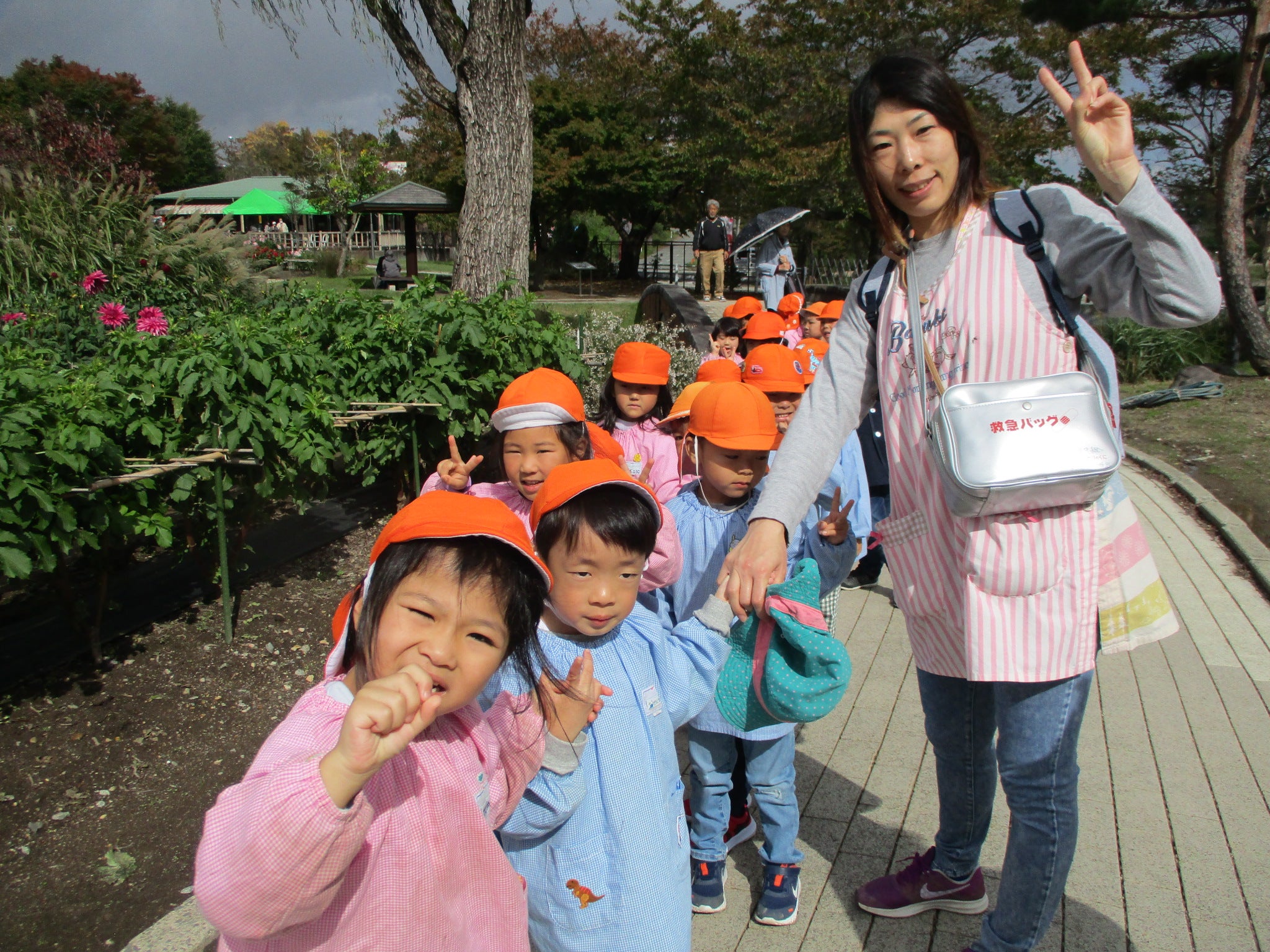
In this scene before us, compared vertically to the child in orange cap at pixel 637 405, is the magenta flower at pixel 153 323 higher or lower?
higher

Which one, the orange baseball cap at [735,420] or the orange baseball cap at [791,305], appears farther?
the orange baseball cap at [791,305]

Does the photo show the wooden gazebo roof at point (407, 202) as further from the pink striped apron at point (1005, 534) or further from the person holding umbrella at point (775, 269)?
the pink striped apron at point (1005, 534)

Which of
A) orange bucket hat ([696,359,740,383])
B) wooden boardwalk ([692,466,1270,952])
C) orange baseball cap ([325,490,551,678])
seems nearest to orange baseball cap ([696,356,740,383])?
orange bucket hat ([696,359,740,383])

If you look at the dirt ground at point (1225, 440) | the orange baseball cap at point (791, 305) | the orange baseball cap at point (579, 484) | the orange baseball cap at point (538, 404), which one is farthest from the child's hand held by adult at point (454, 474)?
the dirt ground at point (1225, 440)

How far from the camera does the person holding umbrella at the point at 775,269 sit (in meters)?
12.6

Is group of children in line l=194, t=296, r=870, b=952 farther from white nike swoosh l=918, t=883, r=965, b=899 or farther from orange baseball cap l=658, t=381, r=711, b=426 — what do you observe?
orange baseball cap l=658, t=381, r=711, b=426

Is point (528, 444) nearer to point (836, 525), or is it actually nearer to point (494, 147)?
point (836, 525)

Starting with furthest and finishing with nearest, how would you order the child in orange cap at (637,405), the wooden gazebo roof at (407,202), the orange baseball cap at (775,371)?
the wooden gazebo roof at (407,202)
the child in orange cap at (637,405)
the orange baseball cap at (775,371)

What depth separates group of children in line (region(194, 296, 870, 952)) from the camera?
3.71ft

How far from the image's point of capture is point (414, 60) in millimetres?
7359

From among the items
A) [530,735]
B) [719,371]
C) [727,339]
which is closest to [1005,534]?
[530,735]

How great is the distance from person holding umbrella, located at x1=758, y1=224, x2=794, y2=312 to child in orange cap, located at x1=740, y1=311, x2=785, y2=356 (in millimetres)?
6007

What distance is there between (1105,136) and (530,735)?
1.43 meters

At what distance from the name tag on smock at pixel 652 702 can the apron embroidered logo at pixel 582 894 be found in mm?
365
